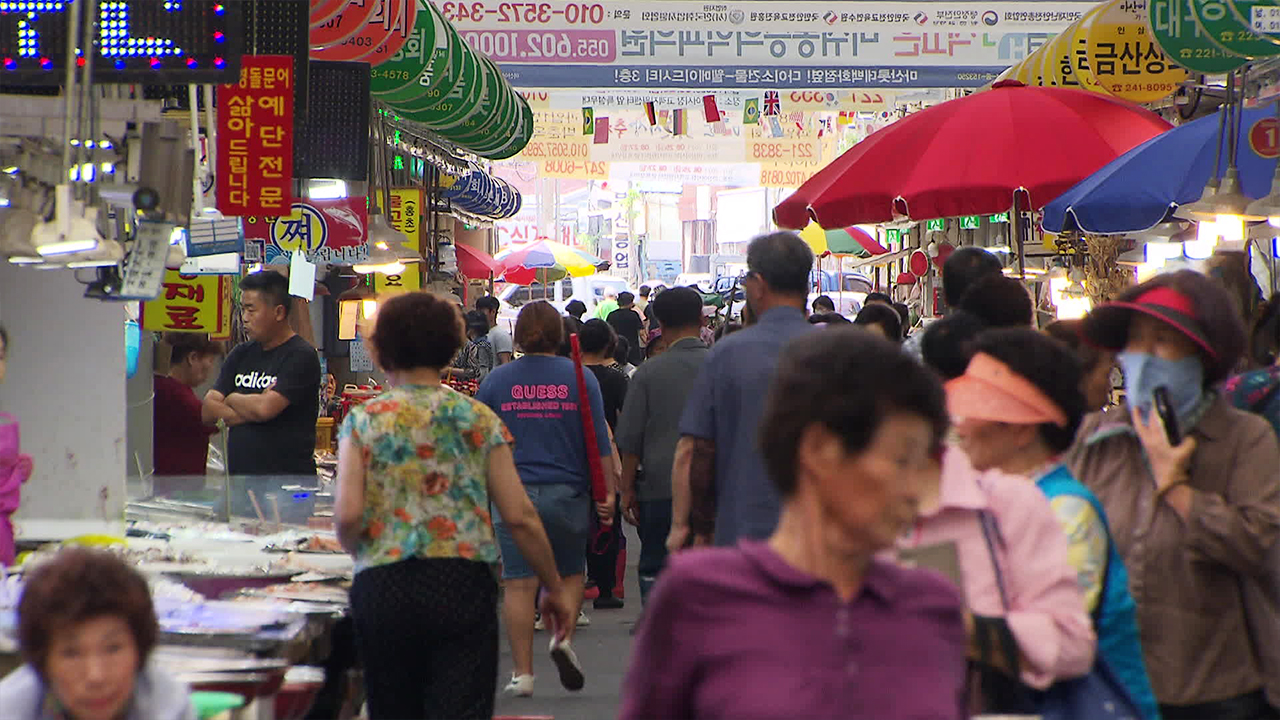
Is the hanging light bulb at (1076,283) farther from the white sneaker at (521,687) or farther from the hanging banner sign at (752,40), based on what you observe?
the white sneaker at (521,687)

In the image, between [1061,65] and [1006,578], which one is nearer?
[1006,578]

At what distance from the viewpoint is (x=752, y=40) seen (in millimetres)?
15672

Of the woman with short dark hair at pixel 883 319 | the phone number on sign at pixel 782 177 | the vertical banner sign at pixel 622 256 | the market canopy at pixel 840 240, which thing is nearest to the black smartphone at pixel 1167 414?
the woman with short dark hair at pixel 883 319

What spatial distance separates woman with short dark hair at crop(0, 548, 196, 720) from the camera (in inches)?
117

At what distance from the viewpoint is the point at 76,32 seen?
5176mm

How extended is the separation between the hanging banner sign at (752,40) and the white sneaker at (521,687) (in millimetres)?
9043

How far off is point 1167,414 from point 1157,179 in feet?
12.1

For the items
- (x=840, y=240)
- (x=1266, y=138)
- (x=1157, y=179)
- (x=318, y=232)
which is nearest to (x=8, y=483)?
(x=1157, y=179)

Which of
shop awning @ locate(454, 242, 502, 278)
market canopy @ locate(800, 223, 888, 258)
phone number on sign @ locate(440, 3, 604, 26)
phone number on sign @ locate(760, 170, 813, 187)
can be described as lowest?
shop awning @ locate(454, 242, 502, 278)

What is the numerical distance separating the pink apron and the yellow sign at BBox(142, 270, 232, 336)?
2981 millimetres

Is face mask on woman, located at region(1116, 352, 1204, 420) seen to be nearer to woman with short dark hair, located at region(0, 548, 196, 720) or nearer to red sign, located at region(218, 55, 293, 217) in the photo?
woman with short dark hair, located at region(0, 548, 196, 720)

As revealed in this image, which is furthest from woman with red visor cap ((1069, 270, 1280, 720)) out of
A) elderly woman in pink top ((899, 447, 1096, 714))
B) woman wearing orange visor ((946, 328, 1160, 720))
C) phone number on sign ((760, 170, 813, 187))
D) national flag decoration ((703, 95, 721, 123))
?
phone number on sign ((760, 170, 813, 187))

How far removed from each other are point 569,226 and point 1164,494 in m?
69.8

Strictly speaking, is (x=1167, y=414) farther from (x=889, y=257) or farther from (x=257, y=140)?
(x=889, y=257)
